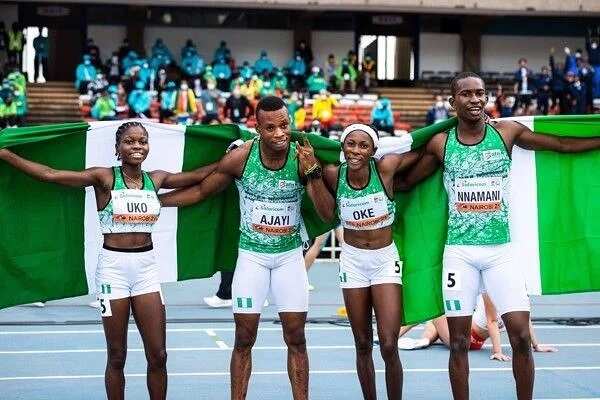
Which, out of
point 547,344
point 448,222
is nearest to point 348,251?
point 448,222

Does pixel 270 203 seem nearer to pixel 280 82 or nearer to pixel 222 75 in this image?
pixel 280 82

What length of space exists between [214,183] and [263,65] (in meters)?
27.8

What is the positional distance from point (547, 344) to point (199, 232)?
455 centimetres

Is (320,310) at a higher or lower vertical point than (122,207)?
lower

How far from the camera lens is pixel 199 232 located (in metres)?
9.42

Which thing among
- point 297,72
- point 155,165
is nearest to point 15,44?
point 297,72

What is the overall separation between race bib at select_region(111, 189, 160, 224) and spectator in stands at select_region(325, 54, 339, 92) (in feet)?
88.8

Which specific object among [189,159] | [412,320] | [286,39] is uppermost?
[286,39]

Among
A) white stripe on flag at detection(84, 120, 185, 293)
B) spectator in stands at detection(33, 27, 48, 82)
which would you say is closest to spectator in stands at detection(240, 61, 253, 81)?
spectator in stands at detection(33, 27, 48, 82)

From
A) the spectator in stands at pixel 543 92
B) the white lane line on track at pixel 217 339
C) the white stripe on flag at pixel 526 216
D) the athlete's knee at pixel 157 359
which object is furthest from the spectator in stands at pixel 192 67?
the athlete's knee at pixel 157 359

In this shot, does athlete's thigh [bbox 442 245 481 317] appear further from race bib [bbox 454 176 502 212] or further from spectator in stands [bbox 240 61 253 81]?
spectator in stands [bbox 240 61 253 81]

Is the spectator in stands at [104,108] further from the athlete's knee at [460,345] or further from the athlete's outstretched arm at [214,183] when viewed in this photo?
the athlete's knee at [460,345]

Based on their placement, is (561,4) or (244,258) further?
(561,4)

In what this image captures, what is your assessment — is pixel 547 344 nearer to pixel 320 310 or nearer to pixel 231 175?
pixel 320 310
